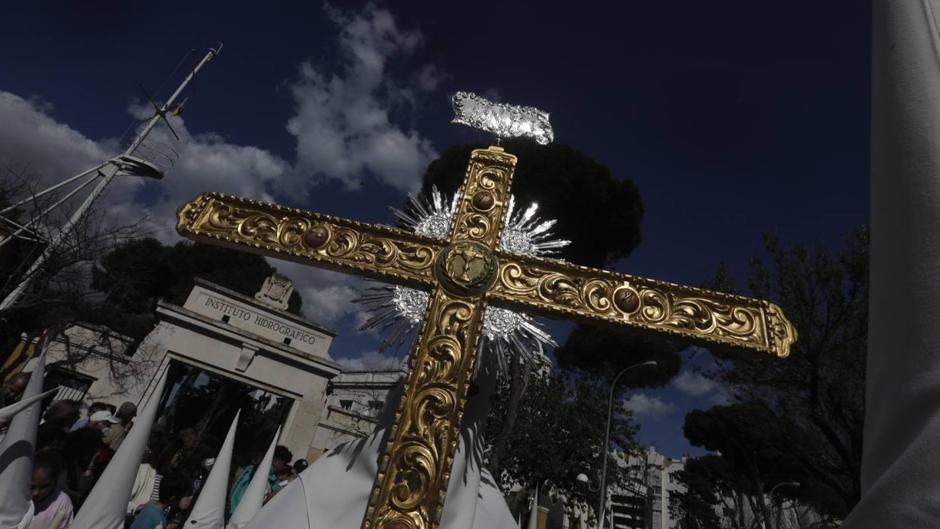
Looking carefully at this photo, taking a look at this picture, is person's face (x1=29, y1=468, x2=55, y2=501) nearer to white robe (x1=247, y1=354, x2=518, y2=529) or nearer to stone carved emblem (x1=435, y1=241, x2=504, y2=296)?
white robe (x1=247, y1=354, x2=518, y2=529)

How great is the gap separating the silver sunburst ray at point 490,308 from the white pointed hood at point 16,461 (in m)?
1.84

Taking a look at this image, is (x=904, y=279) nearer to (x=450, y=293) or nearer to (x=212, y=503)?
(x=450, y=293)

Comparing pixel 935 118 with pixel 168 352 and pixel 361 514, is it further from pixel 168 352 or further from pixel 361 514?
pixel 168 352

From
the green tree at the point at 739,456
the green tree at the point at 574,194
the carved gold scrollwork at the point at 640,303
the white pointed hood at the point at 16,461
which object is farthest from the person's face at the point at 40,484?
the green tree at the point at 739,456

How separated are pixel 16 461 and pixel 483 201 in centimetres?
290

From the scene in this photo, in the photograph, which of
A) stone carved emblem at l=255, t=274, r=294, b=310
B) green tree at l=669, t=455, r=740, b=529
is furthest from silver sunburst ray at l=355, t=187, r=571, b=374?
green tree at l=669, t=455, r=740, b=529

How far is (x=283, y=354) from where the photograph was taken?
1662cm

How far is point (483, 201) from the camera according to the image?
2.75 meters

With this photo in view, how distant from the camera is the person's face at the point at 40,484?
306cm

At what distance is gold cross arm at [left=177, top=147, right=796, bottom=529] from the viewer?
207cm

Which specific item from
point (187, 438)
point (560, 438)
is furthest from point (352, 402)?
point (187, 438)

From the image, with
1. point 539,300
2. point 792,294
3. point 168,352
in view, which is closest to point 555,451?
point 792,294

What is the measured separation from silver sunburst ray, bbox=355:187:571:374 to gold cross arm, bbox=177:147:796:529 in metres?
0.18

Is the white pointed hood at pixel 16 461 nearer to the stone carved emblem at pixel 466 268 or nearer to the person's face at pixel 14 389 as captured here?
the stone carved emblem at pixel 466 268
